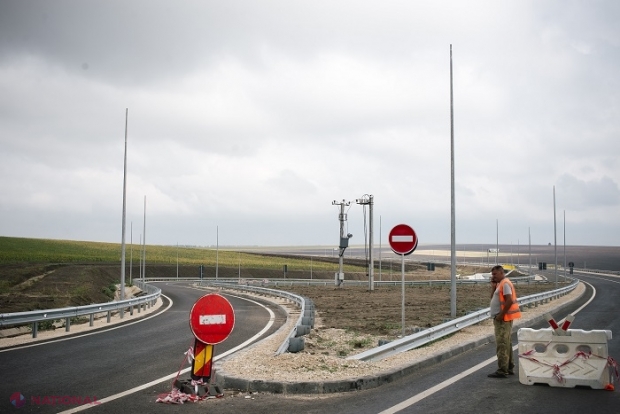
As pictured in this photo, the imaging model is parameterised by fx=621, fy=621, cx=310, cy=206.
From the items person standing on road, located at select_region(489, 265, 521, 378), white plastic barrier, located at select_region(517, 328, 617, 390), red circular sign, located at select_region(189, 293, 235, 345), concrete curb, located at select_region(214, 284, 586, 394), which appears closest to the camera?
red circular sign, located at select_region(189, 293, 235, 345)

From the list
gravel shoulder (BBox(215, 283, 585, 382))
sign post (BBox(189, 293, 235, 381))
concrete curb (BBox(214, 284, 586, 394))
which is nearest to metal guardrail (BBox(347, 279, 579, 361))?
gravel shoulder (BBox(215, 283, 585, 382))

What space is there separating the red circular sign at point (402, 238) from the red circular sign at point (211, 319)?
5.30 m

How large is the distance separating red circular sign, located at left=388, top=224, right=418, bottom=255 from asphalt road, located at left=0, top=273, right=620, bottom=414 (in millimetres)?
2441

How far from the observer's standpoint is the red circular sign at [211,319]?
27.9ft

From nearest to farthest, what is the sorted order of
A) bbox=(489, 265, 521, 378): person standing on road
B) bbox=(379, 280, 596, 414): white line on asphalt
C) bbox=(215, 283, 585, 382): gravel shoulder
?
bbox=(379, 280, 596, 414): white line on asphalt
bbox=(215, 283, 585, 382): gravel shoulder
bbox=(489, 265, 521, 378): person standing on road

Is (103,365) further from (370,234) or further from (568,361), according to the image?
(370,234)

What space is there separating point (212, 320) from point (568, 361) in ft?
17.3

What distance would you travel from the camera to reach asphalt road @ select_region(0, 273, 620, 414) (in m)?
7.81

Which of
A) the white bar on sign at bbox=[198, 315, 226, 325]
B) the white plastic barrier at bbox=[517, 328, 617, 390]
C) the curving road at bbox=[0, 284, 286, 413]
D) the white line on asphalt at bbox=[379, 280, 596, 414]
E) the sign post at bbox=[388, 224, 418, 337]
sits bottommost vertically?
the curving road at bbox=[0, 284, 286, 413]

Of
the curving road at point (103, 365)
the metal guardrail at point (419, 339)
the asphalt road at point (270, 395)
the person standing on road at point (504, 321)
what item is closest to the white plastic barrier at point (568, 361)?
the asphalt road at point (270, 395)

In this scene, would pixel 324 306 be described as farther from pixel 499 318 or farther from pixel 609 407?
pixel 609 407

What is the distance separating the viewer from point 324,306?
99.6 ft

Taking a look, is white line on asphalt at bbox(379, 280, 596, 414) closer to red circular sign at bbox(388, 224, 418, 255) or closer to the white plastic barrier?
the white plastic barrier

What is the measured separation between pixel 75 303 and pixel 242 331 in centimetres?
1656
